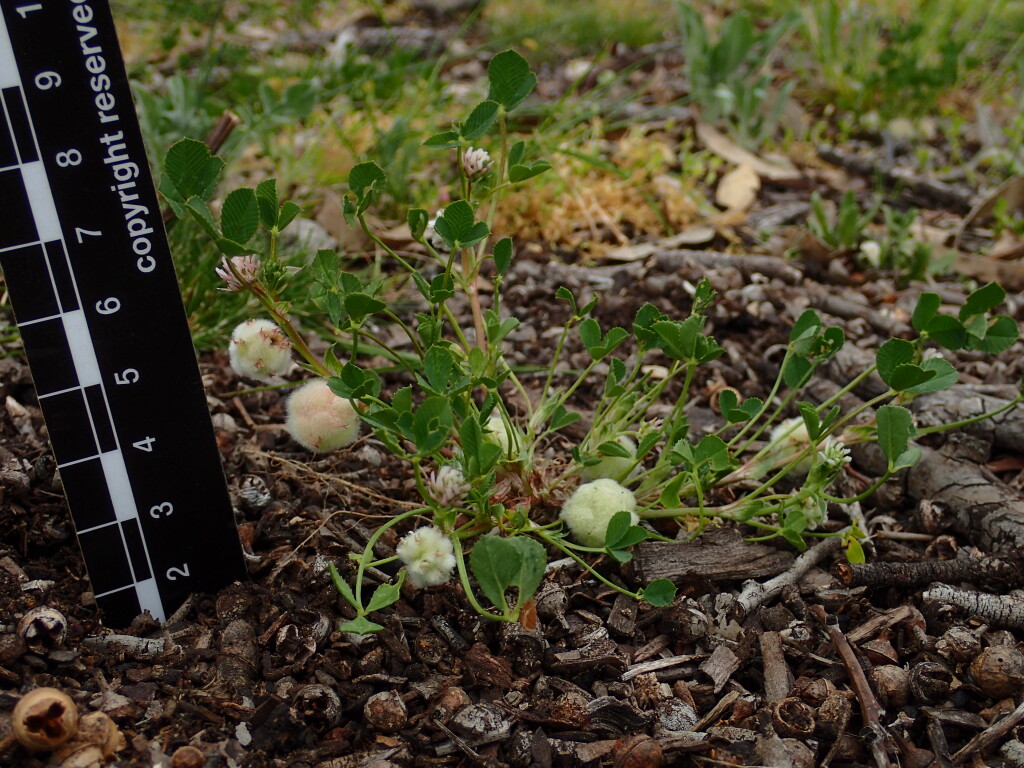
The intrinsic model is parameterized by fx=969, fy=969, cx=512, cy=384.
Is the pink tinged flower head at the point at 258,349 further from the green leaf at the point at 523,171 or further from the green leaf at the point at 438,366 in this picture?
the green leaf at the point at 523,171

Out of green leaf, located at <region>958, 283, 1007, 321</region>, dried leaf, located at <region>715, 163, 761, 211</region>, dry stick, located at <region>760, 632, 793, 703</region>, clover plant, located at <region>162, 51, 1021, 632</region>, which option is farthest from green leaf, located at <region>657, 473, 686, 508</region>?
dried leaf, located at <region>715, 163, 761, 211</region>

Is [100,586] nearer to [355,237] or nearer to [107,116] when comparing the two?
[107,116]

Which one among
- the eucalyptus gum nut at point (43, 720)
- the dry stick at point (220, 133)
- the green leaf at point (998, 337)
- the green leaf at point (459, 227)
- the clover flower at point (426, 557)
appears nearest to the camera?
the eucalyptus gum nut at point (43, 720)

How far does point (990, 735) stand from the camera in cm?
137

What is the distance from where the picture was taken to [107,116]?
126 centimetres

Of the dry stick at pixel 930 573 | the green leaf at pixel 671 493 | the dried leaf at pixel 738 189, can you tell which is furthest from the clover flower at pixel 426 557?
the dried leaf at pixel 738 189

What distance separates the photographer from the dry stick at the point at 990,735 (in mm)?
1361

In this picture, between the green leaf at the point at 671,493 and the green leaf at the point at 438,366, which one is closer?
the green leaf at the point at 438,366

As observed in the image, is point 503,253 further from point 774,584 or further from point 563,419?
point 774,584

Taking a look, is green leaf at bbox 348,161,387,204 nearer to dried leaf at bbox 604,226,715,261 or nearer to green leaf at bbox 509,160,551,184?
green leaf at bbox 509,160,551,184

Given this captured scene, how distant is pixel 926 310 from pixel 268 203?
3.63 feet

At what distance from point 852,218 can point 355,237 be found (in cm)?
141

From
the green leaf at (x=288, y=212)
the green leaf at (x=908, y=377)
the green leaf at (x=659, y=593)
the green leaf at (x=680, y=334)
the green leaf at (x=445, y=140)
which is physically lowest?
the green leaf at (x=659, y=593)

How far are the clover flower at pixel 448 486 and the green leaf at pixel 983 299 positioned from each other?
0.90m
